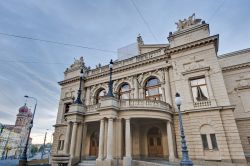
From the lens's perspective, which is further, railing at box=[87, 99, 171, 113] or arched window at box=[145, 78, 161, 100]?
arched window at box=[145, 78, 161, 100]

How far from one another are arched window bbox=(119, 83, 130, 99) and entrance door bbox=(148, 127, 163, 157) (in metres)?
5.60

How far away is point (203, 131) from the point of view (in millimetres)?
15195

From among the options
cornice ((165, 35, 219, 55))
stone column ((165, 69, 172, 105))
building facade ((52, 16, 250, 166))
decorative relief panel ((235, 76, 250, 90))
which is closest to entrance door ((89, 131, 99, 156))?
building facade ((52, 16, 250, 166))

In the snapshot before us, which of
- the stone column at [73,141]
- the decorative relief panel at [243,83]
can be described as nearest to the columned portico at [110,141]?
the stone column at [73,141]

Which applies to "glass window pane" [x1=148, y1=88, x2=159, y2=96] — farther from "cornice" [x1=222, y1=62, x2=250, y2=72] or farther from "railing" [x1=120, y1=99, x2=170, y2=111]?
"cornice" [x1=222, y1=62, x2=250, y2=72]

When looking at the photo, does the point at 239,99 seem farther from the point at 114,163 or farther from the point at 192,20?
the point at 114,163

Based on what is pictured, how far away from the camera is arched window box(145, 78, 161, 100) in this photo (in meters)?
20.0

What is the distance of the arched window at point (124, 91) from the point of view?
21870 mm

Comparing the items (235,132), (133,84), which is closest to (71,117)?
(133,84)

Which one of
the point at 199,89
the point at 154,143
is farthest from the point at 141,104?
the point at 199,89

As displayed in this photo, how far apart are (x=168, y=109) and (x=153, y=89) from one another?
441 cm

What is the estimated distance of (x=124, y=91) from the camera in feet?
73.2

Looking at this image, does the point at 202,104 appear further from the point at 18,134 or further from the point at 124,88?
the point at 18,134

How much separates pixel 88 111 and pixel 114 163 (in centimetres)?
640
